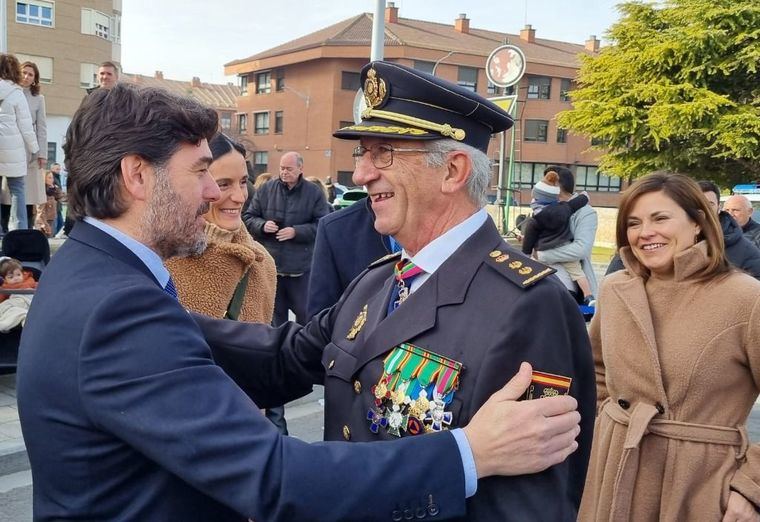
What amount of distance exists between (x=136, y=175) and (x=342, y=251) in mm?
2165

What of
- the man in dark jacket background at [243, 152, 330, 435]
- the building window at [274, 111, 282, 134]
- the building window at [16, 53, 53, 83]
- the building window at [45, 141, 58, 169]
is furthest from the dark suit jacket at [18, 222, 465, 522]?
the building window at [274, 111, 282, 134]

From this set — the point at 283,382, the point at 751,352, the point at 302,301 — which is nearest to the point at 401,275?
the point at 283,382

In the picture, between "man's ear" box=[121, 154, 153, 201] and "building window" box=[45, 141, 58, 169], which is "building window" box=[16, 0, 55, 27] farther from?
"man's ear" box=[121, 154, 153, 201]

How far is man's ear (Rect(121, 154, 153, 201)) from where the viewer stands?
1783 millimetres

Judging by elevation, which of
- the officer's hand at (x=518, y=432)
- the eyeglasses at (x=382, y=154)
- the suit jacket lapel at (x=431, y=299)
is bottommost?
the officer's hand at (x=518, y=432)

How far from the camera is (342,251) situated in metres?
3.93

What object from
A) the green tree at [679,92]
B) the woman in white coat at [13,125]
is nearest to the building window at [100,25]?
the green tree at [679,92]

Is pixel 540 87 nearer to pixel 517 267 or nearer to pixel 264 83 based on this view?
pixel 264 83

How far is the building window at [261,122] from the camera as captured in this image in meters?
54.0

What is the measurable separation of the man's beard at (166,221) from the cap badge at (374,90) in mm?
658

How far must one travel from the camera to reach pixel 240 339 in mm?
2402

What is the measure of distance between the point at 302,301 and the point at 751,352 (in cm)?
503

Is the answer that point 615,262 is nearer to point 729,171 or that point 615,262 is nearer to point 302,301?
point 302,301

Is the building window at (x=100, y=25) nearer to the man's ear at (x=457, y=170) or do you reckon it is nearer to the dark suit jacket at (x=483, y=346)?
the man's ear at (x=457, y=170)
